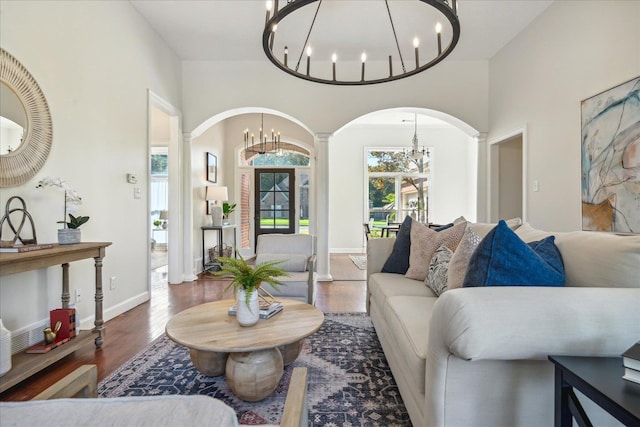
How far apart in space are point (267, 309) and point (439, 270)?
1166 millimetres

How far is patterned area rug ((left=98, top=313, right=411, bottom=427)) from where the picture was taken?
165cm

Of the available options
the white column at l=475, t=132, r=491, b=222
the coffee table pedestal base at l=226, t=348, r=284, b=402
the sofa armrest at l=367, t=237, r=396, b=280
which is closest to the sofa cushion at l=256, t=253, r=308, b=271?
the sofa armrest at l=367, t=237, r=396, b=280

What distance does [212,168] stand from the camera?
242 inches

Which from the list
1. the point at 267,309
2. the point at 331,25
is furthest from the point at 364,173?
the point at 267,309

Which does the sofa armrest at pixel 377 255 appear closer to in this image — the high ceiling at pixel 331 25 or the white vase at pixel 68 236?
the white vase at pixel 68 236

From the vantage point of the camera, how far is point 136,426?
41 cm

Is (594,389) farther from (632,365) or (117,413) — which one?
(117,413)

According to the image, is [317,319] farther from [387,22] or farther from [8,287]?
[387,22]

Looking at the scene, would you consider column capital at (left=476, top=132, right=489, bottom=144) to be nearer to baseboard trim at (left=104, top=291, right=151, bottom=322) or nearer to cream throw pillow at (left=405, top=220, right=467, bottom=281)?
cream throw pillow at (left=405, top=220, right=467, bottom=281)

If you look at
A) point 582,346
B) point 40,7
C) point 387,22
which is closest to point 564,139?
point 387,22

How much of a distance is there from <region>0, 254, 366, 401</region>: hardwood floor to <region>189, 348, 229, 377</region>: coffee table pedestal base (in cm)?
66

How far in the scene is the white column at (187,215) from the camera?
4746 mm

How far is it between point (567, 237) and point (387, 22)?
3317 millimetres

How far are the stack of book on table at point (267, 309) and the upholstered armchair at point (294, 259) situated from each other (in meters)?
→ 0.83
